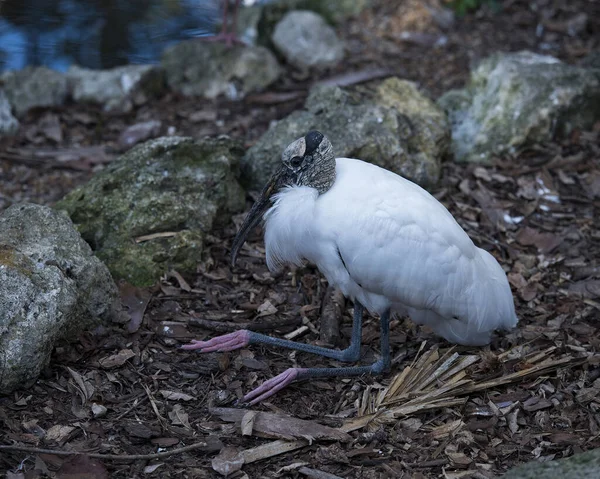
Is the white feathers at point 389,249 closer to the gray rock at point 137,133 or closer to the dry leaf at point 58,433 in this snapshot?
the dry leaf at point 58,433

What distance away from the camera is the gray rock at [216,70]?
26.2ft

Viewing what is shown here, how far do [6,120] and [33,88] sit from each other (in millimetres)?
613

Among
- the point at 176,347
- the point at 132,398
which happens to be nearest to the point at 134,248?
the point at 176,347

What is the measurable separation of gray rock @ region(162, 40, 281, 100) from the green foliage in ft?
8.80

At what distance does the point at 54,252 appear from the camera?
4.52m

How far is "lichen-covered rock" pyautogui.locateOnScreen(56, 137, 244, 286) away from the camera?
531 cm

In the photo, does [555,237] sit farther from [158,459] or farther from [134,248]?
[158,459]

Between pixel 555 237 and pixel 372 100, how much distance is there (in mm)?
1769

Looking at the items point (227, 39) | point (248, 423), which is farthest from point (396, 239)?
point (227, 39)

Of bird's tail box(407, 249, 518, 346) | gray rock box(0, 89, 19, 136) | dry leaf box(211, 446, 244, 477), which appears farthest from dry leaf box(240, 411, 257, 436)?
gray rock box(0, 89, 19, 136)

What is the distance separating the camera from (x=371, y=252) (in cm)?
434

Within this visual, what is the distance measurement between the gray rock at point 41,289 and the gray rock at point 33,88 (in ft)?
10.1

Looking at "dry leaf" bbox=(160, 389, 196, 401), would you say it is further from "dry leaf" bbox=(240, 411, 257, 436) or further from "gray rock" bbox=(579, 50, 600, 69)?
"gray rock" bbox=(579, 50, 600, 69)

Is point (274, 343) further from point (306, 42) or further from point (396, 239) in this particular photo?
point (306, 42)
